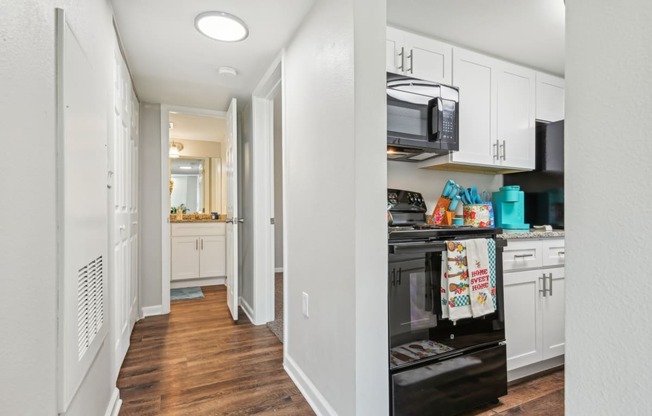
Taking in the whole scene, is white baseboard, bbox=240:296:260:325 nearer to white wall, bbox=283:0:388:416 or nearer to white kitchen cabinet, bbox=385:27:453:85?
white wall, bbox=283:0:388:416

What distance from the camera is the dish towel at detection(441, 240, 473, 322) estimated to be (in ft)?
5.40

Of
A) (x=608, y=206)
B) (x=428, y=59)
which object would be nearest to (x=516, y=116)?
(x=428, y=59)

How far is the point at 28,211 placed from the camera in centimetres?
75

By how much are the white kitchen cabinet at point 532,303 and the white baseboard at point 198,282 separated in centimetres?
384

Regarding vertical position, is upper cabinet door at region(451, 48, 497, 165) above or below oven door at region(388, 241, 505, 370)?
above

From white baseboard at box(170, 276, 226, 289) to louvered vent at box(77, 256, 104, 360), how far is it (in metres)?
3.35

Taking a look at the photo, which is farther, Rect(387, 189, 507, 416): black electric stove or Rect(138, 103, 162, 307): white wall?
Rect(138, 103, 162, 307): white wall

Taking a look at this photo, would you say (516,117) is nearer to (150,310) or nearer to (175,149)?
(150,310)

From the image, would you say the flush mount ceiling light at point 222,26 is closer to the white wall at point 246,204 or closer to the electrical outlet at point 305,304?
the white wall at point 246,204

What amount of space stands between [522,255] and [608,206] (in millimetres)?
1800

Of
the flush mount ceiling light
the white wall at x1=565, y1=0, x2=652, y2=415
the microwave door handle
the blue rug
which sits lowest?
the blue rug

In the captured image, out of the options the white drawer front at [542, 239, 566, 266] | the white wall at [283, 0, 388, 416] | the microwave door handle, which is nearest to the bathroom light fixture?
the white wall at [283, 0, 388, 416]

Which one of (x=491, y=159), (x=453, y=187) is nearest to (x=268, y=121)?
(x=453, y=187)

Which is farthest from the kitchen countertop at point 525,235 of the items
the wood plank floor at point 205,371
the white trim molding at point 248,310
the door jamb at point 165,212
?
the door jamb at point 165,212
